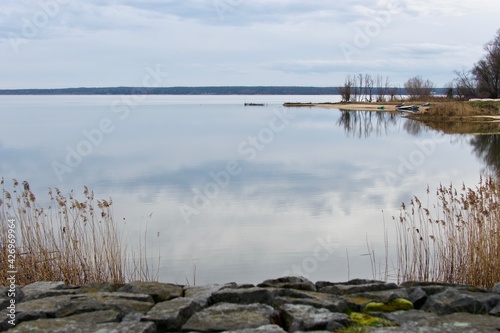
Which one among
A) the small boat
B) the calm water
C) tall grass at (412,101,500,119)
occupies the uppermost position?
the small boat

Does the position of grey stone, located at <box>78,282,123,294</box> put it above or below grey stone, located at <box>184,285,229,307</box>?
below

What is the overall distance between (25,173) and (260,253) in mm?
12372

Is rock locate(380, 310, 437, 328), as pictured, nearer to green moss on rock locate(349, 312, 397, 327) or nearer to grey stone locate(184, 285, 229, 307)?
green moss on rock locate(349, 312, 397, 327)

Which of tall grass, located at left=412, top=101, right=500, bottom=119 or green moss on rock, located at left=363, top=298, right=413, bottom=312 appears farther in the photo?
tall grass, located at left=412, top=101, right=500, bottom=119

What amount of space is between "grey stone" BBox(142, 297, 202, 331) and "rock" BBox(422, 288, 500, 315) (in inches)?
80.4

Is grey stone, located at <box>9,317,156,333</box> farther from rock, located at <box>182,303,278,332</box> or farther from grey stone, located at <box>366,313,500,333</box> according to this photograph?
grey stone, located at <box>366,313,500,333</box>

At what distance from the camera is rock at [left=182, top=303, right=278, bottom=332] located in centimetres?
447

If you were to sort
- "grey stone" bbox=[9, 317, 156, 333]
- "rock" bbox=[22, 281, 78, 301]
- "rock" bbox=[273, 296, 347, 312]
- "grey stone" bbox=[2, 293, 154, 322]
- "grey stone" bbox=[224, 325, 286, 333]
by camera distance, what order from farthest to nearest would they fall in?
1. "rock" bbox=[22, 281, 78, 301]
2. "rock" bbox=[273, 296, 347, 312]
3. "grey stone" bbox=[2, 293, 154, 322]
4. "grey stone" bbox=[9, 317, 156, 333]
5. "grey stone" bbox=[224, 325, 286, 333]

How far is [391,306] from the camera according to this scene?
510 centimetres

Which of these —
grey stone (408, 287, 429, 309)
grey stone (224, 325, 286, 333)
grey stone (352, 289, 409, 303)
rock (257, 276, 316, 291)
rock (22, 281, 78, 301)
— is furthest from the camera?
rock (257, 276, 316, 291)

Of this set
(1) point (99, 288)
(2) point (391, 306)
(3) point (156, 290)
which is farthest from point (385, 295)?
(1) point (99, 288)

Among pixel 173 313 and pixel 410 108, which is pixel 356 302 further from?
pixel 410 108

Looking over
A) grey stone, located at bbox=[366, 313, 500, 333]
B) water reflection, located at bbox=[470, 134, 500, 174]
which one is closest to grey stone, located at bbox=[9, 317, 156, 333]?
grey stone, located at bbox=[366, 313, 500, 333]

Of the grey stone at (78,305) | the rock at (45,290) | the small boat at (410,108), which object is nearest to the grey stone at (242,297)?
the grey stone at (78,305)
